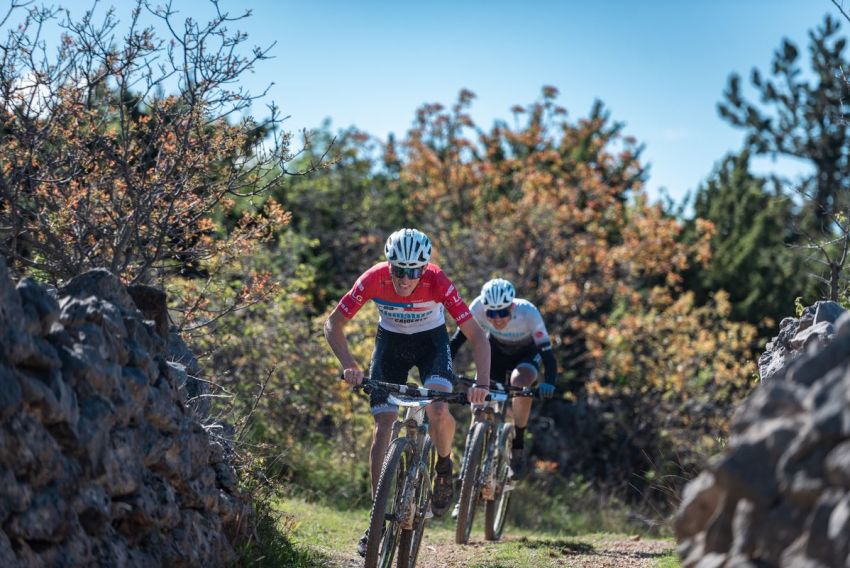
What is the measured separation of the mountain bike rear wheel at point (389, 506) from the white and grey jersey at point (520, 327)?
126 inches

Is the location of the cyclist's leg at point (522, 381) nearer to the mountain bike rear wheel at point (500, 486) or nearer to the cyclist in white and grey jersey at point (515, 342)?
the cyclist in white and grey jersey at point (515, 342)

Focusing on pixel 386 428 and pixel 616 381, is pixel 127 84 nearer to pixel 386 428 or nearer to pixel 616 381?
pixel 386 428

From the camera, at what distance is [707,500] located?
13.5 feet

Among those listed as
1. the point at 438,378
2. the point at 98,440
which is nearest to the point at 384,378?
the point at 438,378

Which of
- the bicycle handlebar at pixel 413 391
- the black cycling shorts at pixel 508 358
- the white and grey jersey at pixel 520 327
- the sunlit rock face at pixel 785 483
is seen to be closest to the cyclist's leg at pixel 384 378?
the bicycle handlebar at pixel 413 391

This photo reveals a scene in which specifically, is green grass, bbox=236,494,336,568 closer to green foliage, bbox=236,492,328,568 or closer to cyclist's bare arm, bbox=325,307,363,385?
green foliage, bbox=236,492,328,568

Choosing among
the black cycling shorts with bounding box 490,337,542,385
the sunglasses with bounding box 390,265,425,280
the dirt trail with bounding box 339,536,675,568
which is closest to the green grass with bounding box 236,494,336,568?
the dirt trail with bounding box 339,536,675,568

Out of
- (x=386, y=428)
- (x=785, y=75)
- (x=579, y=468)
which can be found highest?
(x=785, y=75)

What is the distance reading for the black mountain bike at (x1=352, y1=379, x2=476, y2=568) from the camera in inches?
263

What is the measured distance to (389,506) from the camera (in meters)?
7.07

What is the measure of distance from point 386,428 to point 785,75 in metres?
24.8

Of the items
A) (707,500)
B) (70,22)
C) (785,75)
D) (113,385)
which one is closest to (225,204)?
(70,22)

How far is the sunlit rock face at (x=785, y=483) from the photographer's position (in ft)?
11.6

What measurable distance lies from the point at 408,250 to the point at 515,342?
332 centimetres
